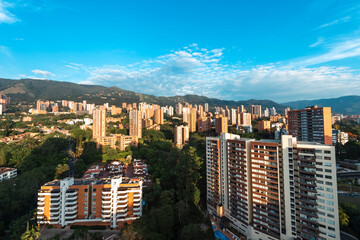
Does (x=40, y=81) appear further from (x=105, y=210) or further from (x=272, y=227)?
(x=272, y=227)

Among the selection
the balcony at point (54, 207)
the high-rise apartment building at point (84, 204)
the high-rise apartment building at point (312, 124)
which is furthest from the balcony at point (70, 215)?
the high-rise apartment building at point (312, 124)

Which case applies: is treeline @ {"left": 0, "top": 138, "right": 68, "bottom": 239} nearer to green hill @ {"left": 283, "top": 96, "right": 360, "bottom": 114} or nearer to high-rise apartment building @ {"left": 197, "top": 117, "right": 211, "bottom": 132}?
high-rise apartment building @ {"left": 197, "top": 117, "right": 211, "bottom": 132}

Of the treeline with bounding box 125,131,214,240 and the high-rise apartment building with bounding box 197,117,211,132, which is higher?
the high-rise apartment building with bounding box 197,117,211,132

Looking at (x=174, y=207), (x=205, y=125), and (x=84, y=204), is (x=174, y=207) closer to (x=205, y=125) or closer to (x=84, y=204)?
(x=84, y=204)

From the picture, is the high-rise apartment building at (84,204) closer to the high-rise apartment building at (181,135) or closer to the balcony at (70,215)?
the balcony at (70,215)

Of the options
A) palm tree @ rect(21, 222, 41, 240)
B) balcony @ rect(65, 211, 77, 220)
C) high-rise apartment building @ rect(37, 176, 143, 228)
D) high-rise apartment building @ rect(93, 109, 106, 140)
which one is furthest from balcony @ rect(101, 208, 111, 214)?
high-rise apartment building @ rect(93, 109, 106, 140)

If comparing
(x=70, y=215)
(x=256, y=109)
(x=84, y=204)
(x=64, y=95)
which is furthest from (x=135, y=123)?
(x=64, y=95)

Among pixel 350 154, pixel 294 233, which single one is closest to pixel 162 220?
pixel 294 233
